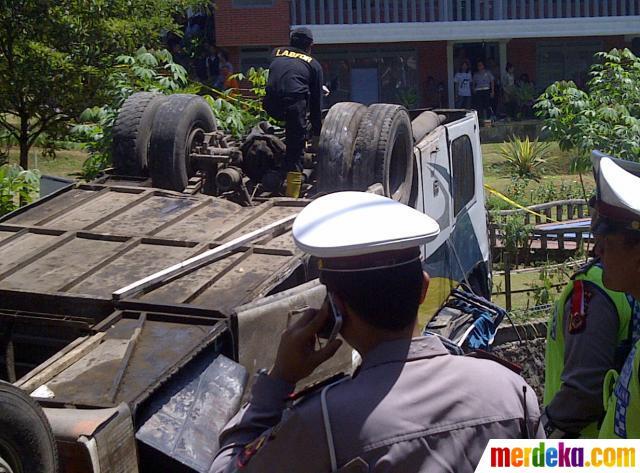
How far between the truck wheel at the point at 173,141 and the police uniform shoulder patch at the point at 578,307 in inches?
141

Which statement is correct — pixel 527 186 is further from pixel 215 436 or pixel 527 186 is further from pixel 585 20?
pixel 215 436

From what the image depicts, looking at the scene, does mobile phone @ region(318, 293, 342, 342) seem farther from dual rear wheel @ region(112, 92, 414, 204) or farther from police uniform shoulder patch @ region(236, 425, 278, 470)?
dual rear wheel @ region(112, 92, 414, 204)

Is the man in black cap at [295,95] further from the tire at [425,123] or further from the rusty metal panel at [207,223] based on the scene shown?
the rusty metal panel at [207,223]

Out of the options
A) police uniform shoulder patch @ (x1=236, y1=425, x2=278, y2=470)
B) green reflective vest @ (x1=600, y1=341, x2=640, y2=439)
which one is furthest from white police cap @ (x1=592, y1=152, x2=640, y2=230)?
police uniform shoulder patch @ (x1=236, y1=425, x2=278, y2=470)

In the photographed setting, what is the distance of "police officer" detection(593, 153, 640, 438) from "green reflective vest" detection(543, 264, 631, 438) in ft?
0.85

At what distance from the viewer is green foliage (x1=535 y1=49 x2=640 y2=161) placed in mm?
10133

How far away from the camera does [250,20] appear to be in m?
23.4

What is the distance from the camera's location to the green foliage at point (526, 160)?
16.8 meters

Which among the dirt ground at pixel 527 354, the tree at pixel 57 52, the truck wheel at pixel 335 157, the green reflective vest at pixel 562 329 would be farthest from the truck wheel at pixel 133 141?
the tree at pixel 57 52

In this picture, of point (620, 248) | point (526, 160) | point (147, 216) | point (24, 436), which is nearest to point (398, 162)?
point (147, 216)

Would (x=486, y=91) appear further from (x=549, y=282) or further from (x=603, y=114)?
(x=549, y=282)

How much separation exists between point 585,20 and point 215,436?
888 inches

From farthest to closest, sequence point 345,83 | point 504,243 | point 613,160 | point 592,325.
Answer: point 345,83, point 504,243, point 592,325, point 613,160

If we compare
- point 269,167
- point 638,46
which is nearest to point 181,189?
point 269,167
